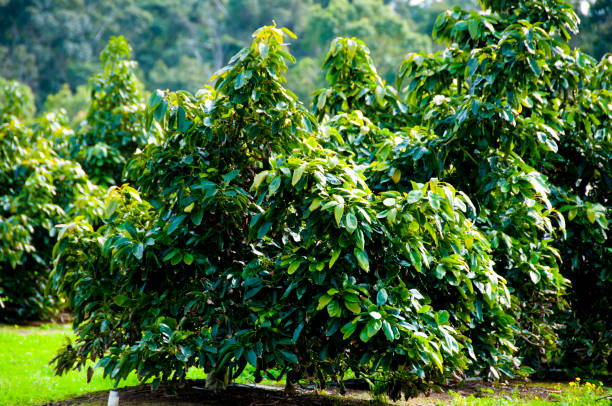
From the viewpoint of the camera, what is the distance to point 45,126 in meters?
10.8

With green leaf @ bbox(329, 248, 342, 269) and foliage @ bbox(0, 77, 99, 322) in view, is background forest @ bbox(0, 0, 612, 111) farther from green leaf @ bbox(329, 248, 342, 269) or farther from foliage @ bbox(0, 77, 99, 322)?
green leaf @ bbox(329, 248, 342, 269)

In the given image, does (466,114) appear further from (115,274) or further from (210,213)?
(115,274)

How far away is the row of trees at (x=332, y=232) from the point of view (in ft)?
11.9

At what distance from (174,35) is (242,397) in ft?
118

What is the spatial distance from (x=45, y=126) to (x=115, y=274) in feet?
23.8

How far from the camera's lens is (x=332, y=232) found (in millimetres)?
3580

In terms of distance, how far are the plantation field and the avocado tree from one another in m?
0.39

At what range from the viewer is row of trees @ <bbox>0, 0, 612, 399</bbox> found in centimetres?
363

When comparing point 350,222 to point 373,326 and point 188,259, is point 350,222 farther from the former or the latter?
point 188,259

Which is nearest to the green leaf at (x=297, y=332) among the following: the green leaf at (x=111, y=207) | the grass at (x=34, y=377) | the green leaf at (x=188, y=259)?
the green leaf at (x=188, y=259)

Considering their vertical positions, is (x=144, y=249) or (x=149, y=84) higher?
(x=149, y=84)

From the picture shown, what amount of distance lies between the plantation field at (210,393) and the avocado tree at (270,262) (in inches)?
15.3

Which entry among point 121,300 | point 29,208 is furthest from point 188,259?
point 29,208

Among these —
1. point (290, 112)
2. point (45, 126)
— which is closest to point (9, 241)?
point (45, 126)
